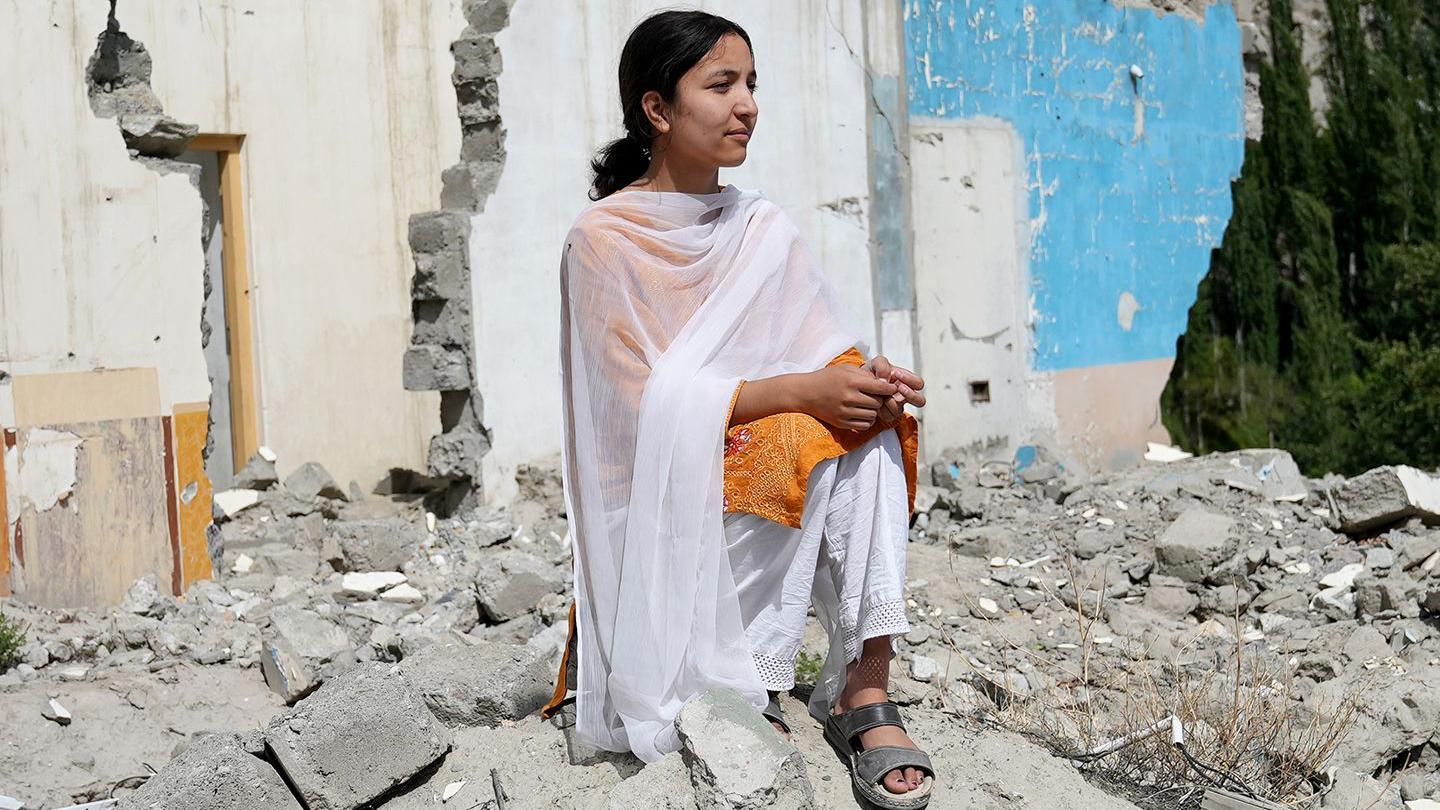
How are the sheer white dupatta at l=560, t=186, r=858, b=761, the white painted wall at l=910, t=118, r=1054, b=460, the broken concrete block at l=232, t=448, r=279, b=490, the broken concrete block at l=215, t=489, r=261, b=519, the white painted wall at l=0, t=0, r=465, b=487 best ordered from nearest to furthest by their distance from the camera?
the sheer white dupatta at l=560, t=186, r=858, b=761 < the broken concrete block at l=215, t=489, r=261, b=519 < the broken concrete block at l=232, t=448, r=279, b=490 < the white painted wall at l=0, t=0, r=465, b=487 < the white painted wall at l=910, t=118, r=1054, b=460

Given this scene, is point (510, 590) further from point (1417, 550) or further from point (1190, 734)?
point (1417, 550)

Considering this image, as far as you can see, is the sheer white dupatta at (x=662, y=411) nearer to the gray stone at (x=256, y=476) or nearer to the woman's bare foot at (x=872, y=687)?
the woman's bare foot at (x=872, y=687)

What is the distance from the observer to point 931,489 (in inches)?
284

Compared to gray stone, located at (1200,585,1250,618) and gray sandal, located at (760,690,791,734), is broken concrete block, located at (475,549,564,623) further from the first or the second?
gray stone, located at (1200,585,1250,618)

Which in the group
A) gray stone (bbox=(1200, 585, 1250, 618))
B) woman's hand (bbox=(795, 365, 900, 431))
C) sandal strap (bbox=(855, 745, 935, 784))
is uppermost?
woman's hand (bbox=(795, 365, 900, 431))

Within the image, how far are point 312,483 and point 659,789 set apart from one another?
5.08 meters

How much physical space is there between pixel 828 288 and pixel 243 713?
2360mm

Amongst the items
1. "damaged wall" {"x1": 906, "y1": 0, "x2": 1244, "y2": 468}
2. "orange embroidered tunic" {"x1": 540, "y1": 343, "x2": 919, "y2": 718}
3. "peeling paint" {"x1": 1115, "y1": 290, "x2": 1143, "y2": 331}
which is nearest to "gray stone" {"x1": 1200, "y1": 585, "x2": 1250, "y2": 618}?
"orange embroidered tunic" {"x1": 540, "y1": 343, "x2": 919, "y2": 718}

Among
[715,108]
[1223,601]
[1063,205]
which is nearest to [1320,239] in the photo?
[1063,205]

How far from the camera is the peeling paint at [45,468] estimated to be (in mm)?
5012

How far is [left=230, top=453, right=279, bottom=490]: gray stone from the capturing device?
7.22 metres

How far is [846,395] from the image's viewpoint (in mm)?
2668

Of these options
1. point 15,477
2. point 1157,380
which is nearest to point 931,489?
point 1157,380

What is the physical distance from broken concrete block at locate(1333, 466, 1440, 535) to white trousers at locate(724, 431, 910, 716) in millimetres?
4017
